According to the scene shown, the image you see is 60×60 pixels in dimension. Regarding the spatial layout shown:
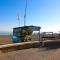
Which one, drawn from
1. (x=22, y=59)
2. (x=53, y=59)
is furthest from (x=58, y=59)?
(x=22, y=59)

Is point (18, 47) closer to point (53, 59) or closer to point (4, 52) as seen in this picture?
point (4, 52)

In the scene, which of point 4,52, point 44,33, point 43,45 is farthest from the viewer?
point 44,33

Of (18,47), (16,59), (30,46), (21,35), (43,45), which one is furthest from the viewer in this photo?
(21,35)

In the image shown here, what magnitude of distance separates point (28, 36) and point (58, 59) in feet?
38.9

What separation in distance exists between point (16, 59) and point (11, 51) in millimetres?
2909

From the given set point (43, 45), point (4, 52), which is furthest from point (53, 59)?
point (43, 45)

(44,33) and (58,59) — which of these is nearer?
(58,59)

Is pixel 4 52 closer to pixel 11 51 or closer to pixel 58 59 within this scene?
pixel 11 51

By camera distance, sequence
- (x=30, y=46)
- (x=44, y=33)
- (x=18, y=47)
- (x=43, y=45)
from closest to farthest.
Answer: (x=18, y=47) → (x=30, y=46) → (x=43, y=45) → (x=44, y=33)

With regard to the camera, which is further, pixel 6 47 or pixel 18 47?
pixel 18 47

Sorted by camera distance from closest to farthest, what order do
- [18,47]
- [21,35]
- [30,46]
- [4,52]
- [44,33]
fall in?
[4,52] < [18,47] < [30,46] < [21,35] < [44,33]

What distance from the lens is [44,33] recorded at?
27.0 meters

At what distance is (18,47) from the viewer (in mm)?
12211

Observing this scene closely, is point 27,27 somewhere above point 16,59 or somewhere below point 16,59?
above
